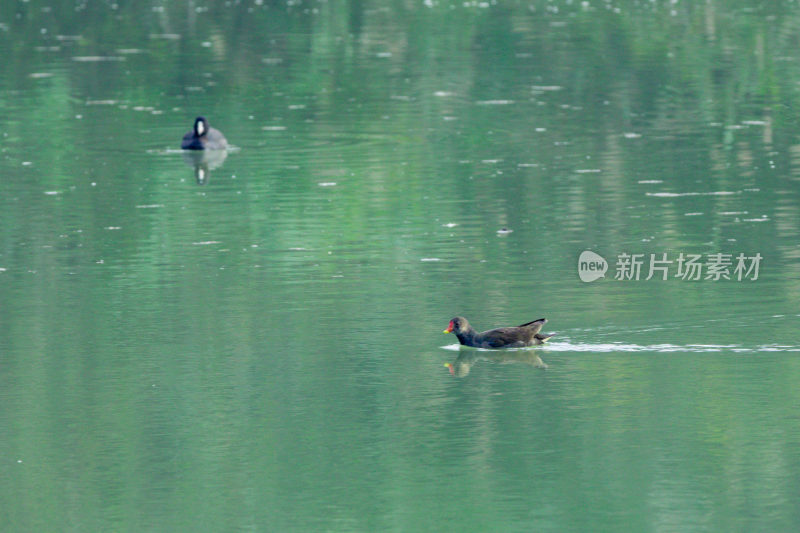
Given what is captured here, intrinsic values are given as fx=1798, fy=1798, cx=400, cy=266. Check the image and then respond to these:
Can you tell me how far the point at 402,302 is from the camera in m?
16.0

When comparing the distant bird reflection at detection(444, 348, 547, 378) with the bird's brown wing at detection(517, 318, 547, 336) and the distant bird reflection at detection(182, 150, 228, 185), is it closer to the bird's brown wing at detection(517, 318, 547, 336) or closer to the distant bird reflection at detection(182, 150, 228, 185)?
the bird's brown wing at detection(517, 318, 547, 336)

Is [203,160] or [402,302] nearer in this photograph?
[402,302]

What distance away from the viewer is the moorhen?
14.0 metres

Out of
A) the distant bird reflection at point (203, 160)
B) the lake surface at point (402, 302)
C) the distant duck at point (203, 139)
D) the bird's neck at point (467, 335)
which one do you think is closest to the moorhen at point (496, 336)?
the bird's neck at point (467, 335)

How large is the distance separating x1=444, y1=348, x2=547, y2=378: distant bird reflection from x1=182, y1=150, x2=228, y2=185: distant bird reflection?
1155cm

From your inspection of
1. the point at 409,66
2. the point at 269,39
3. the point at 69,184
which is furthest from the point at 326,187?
the point at 269,39

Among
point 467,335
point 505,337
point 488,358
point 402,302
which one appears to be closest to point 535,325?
point 505,337

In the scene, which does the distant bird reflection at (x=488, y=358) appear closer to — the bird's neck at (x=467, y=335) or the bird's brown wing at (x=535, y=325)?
the bird's neck at (x=467, y=335)

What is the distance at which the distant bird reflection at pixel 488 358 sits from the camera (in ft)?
44.8

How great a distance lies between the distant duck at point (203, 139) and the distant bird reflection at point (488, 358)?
13606 mm

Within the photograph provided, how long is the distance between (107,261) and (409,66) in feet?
67.9

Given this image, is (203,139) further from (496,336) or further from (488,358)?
(488,358)

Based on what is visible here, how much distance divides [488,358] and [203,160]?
1339 cm

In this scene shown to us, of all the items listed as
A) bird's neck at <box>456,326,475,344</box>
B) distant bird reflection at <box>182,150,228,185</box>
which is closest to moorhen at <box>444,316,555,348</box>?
bird's neck at <box>456,326,475,344</box>
